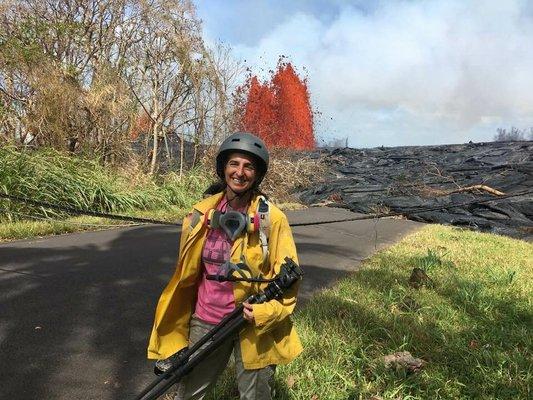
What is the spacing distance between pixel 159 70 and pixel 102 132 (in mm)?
2581

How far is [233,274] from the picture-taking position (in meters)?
1.91

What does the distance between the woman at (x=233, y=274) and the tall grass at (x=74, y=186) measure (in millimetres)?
5535

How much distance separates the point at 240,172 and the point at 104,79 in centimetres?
1007

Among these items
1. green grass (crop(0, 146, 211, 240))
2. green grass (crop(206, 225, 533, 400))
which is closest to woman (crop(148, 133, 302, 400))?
green grass (crop(206, 225, 533, 400))

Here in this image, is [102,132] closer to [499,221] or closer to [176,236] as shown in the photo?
[176,236]

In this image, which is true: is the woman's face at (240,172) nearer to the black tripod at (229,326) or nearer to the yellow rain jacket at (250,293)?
the yellow rain jacket at (250,293)

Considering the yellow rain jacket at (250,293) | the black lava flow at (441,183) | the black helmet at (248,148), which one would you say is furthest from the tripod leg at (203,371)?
the black lava flow at (441,183)

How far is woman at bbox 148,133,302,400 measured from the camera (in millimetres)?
1979

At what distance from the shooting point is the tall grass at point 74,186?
764cm

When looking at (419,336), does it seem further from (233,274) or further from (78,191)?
(78,191)

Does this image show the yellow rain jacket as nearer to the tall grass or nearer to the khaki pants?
the khaki pants

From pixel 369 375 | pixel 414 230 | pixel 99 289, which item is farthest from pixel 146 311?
pixel 414 230

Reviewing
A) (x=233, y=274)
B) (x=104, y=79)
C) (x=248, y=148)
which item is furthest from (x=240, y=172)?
(x=104, y=79)

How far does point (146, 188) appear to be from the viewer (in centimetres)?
1016
